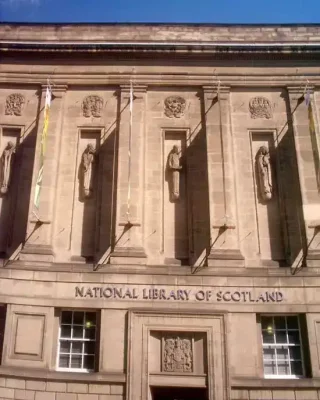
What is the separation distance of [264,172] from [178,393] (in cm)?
807

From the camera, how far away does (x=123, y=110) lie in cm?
1689

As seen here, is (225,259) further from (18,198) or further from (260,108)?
(18,198)

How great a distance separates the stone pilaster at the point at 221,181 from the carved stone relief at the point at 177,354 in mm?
2617

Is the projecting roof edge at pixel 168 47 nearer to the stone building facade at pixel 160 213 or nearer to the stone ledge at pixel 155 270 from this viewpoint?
the stone building facade at pixel 160 213

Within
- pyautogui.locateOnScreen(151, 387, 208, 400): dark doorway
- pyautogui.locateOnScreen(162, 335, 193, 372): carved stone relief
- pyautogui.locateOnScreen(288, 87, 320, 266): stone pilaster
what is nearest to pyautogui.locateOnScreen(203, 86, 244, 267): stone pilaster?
pyautogui.locateOnScreen(288, 87, 320, 266): stone pilaster

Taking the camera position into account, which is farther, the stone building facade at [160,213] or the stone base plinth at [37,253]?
the stone base plinth at [37,253]

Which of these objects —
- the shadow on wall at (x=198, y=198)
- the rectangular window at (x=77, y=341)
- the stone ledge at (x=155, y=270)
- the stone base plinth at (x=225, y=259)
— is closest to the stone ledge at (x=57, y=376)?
the rectangular window at (x=77, y=341)

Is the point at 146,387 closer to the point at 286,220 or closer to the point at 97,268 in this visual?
the point at 97,268

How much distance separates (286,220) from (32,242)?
8.79 m

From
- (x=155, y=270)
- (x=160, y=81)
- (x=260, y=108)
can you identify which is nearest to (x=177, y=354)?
(x=155, y=270)

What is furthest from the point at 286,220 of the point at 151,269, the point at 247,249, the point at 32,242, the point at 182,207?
the point at 32,242

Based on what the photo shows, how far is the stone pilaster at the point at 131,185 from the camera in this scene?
14758 mm

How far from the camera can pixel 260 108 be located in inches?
672

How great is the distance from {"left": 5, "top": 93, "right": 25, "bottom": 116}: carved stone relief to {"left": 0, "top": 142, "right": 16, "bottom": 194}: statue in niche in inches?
55.6
